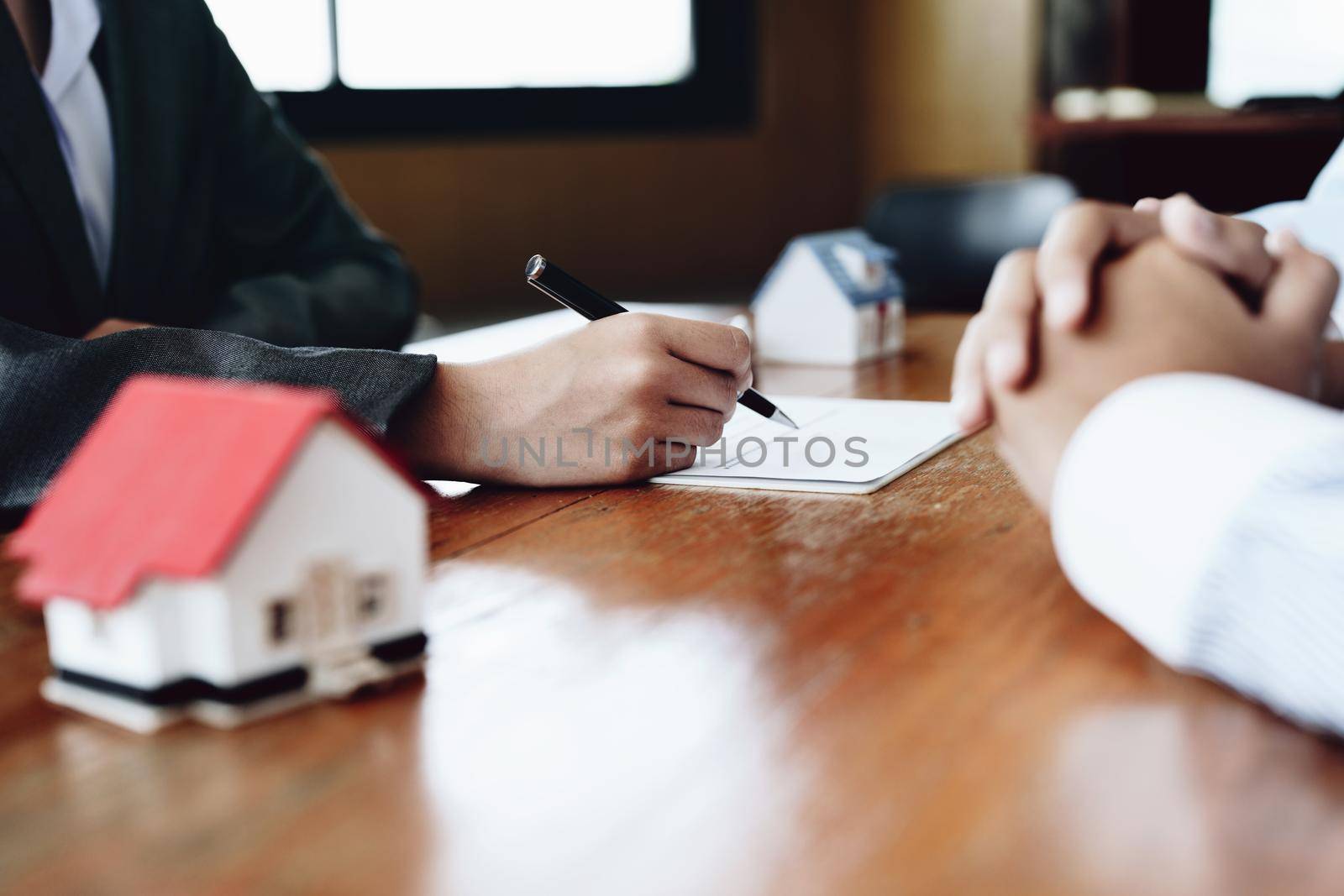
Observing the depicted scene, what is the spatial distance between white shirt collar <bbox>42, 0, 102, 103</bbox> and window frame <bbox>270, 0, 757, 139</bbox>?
6.11 feet

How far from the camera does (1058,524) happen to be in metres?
0.52

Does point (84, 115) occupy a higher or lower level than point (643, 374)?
higher

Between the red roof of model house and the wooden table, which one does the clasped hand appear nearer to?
the wooden table

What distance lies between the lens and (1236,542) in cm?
44

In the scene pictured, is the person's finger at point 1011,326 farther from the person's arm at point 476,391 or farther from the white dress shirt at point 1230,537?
the person's arm at point 476,391

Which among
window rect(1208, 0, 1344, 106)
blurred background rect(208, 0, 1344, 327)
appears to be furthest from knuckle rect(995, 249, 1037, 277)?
window rect(1208, 0, 1344, 106)

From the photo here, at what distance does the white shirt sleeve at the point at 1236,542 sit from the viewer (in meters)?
0.43

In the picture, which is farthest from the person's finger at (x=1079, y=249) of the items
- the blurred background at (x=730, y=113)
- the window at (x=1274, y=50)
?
the window at (x=1274, y=50)

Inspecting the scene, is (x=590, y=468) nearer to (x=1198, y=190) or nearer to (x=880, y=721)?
(x=880, y=721)

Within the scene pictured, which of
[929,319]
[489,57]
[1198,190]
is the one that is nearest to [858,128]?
[1198,190]

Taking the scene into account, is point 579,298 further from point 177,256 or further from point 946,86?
point 946,86

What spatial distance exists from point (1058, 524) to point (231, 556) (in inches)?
12.3

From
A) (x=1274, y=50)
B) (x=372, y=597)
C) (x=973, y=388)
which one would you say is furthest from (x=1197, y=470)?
(x=1274, y=50)

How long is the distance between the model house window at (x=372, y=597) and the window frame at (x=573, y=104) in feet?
9.38
